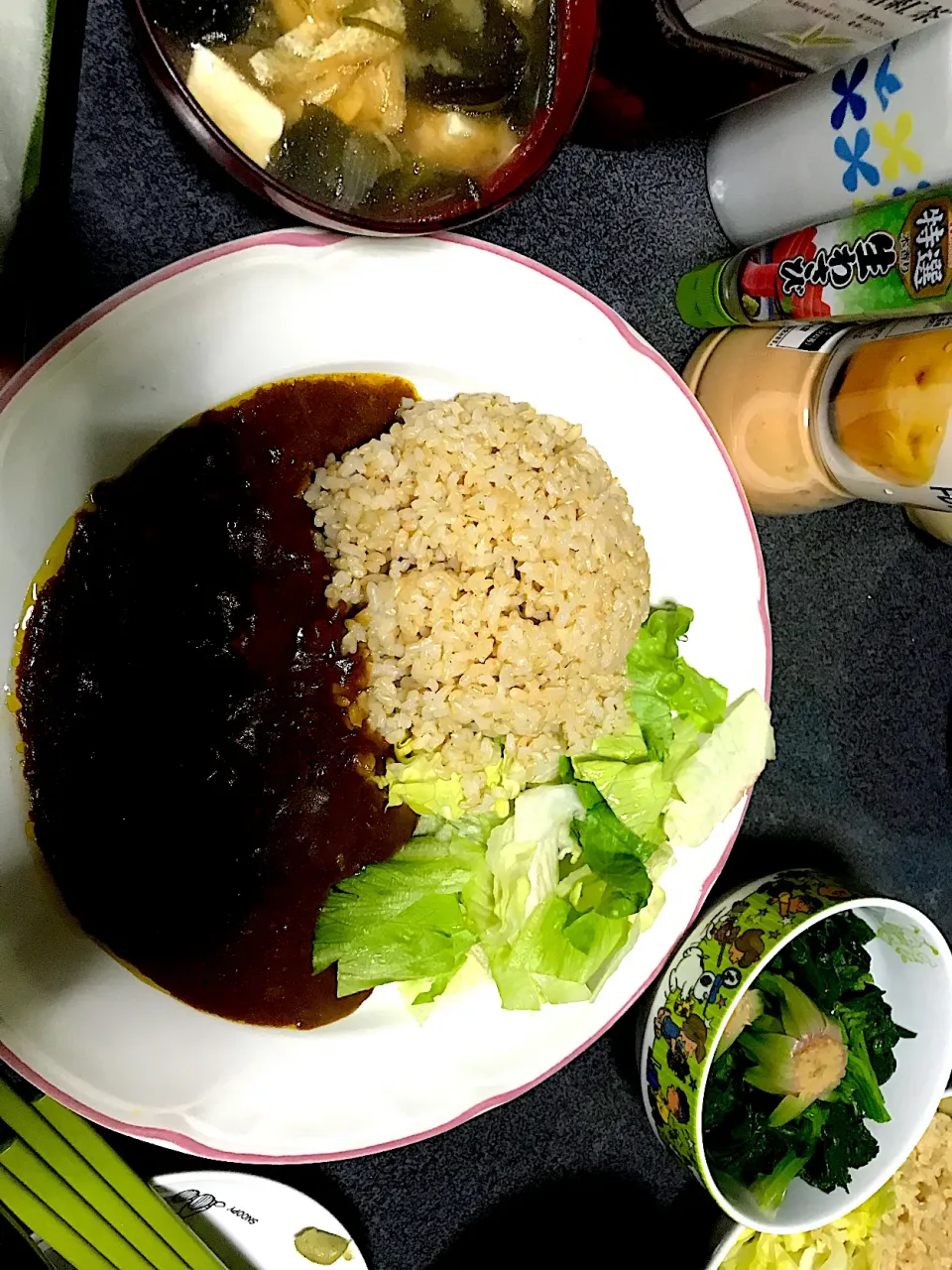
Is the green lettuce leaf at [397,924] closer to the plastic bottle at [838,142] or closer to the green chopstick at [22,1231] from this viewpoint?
the green chopstick at [22,1231]

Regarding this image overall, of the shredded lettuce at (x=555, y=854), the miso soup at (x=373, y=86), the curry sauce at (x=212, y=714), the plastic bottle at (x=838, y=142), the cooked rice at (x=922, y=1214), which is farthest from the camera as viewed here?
the cooked rice at (x=922, y=1214)

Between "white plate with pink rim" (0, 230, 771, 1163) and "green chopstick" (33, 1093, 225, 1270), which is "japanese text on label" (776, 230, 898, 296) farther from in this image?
"green chopstick" (33, 1093, 225, 1270)

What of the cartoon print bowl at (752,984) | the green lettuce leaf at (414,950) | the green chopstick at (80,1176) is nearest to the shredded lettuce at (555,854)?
the green lettuce leaf at (414,950)

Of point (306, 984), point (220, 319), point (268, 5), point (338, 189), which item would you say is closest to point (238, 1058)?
point (306, 984)

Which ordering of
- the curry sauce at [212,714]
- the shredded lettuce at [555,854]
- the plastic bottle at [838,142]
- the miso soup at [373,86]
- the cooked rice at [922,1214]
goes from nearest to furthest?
the miso soup at [373,86] → the plastic bottle at [838,142] → the curry sauce at [212,714] → the shredded lettuce at [555,854] → the cooked rice at [922,1214]

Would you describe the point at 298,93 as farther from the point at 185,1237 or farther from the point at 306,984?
the point at 185,1237

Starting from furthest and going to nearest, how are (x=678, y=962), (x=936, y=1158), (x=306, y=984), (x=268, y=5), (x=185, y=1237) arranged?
(x=936, y=1158) < (x=678, y=962) < (x=306, y=984) < (x=185, y=1237) < (x=268, y=5)
